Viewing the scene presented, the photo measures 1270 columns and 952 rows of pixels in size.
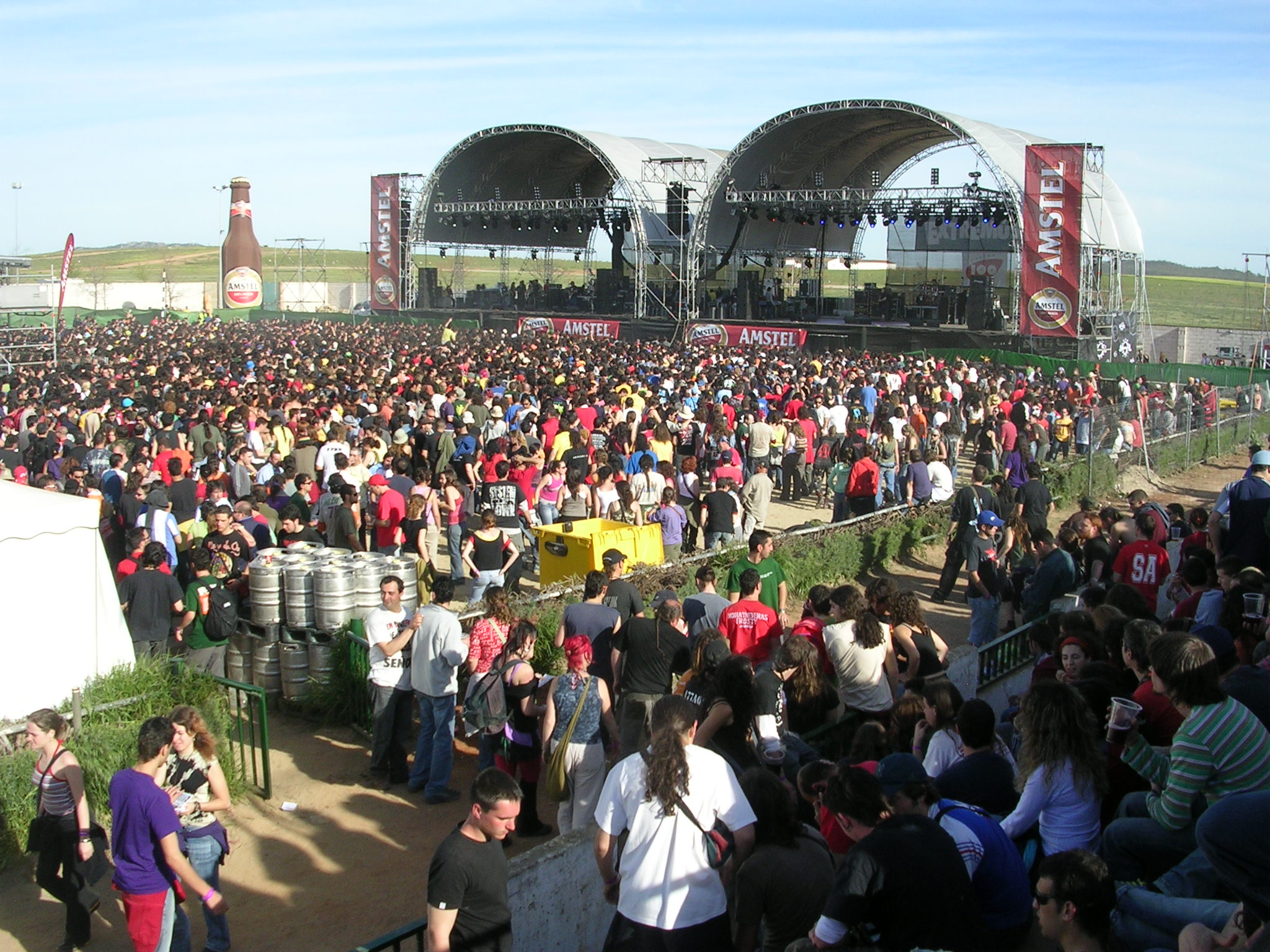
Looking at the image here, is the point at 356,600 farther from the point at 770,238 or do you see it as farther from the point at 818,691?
Answer: the point at 770,238

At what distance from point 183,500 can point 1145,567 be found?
819 centimetres

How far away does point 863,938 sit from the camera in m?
3.37

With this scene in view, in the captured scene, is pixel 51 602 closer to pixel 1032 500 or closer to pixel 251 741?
pixel 251 741

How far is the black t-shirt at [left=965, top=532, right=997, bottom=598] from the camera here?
9094mm

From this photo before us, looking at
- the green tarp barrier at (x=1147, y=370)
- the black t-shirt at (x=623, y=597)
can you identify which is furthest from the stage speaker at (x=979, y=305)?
the black t-shirt at (x=623, y=597)

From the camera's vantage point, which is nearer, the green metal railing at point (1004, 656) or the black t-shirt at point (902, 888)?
the black t-shirt at point (902, 888)

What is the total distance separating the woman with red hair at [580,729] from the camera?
5.49m

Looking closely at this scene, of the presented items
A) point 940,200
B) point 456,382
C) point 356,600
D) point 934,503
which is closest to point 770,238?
point 940,200

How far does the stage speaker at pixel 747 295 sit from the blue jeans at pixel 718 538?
92.8 feet

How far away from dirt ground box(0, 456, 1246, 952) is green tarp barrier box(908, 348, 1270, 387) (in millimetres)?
21686

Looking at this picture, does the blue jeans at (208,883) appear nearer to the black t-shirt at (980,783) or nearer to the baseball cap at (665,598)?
the baseball cap at (665,598)

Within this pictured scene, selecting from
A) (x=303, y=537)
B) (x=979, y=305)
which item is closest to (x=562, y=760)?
(x=303, y=537)

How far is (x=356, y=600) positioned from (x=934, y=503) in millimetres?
7834

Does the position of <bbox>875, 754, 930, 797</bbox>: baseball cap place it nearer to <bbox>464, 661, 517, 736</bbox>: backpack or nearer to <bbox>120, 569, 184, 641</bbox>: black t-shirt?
<bbox>464, 661, 517, 736</bbox>: backpack
